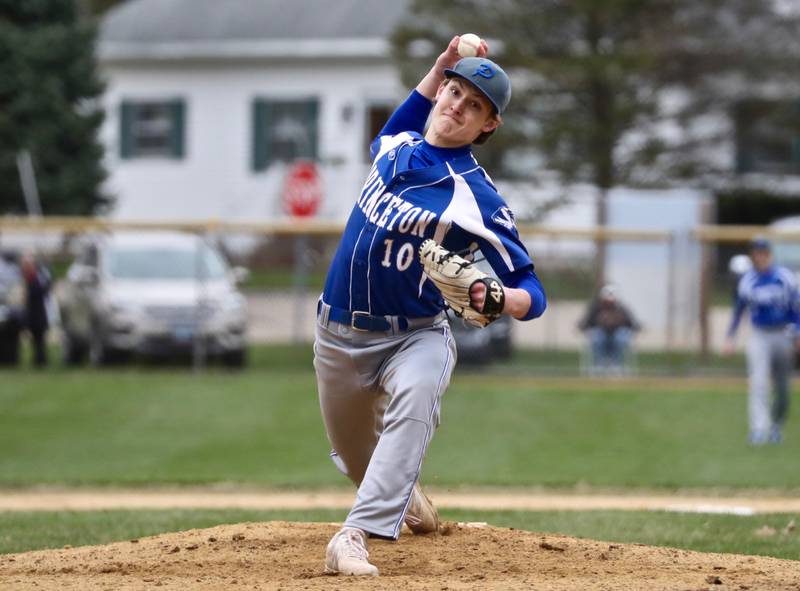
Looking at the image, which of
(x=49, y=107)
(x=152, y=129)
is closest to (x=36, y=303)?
(x=49, y=107)

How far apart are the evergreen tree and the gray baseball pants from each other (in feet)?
70.7

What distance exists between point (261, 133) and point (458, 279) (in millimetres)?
25331

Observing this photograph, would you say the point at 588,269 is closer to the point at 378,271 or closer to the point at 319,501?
the point at 319,501

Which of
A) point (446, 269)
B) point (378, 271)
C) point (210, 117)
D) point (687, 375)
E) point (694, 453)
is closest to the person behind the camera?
point (446, 269)

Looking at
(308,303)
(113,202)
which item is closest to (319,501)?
(308,303)

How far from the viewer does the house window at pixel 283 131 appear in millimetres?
30141

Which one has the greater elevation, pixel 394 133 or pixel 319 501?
pixel 394 133

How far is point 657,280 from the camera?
18.8 m

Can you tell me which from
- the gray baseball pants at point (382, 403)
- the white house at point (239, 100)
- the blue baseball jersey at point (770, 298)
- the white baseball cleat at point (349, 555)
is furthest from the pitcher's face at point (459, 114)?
the white house at point (239, 100)

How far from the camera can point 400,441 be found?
5.68 meters

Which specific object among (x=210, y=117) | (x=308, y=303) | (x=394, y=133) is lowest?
(x=308, y=303)

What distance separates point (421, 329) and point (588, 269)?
41.9 feet

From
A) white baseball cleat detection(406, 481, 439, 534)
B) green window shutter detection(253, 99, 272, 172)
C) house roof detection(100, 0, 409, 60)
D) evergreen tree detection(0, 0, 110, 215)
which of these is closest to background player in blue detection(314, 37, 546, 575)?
white baseball cleat detection(406, 481, 439, 534)

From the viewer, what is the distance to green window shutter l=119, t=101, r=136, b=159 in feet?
102
